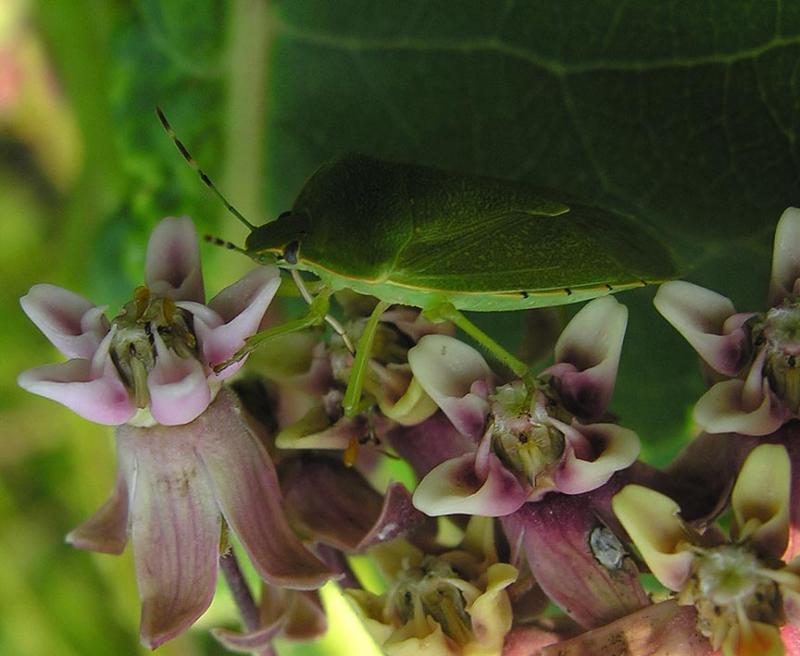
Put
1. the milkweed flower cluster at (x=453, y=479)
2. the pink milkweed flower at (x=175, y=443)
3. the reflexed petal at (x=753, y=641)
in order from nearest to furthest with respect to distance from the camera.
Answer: the reflexed petal at (x=753, y=641)
the milkweed flower cluster at (x=453, y=479)
the pink milkweed flower at (x=175, y=443)

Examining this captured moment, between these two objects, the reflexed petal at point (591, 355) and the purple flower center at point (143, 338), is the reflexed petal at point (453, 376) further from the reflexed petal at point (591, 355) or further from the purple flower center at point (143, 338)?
the purple flower center at point (143, 338)

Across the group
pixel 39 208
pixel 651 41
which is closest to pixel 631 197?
pixel 651 41

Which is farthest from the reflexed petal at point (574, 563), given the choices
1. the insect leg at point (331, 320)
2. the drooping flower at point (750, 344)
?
the insect leg at point (331, 320)

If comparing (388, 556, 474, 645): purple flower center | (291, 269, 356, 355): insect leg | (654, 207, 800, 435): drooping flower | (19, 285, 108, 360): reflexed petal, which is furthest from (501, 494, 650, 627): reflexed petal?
(19, 285, 108, 360): reflexed petal

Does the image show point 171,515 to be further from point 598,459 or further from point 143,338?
point 598,459

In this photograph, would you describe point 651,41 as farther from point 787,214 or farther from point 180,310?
point 180,310

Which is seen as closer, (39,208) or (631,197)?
(631,197)
